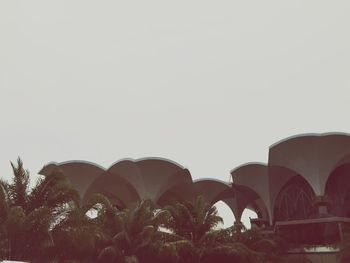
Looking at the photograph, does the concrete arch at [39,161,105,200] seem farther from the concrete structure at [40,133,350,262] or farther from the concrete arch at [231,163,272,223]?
the concrete arch at [231,163,272,223]

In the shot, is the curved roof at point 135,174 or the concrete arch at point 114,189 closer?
the curved roof at point 135,174

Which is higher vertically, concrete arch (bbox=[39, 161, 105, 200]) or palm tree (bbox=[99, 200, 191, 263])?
concrete arch (bbox=[39, 161, 105, 200])

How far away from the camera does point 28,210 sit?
1570 cm

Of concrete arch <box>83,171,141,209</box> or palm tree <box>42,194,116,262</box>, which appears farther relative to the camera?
concrete arch <box>83,171,141,209</box>

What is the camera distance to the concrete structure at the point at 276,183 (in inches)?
1216

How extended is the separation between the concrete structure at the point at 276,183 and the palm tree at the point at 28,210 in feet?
40.9

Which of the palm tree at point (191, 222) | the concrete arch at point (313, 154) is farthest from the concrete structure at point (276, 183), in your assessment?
the palm tree at point (191, 222)

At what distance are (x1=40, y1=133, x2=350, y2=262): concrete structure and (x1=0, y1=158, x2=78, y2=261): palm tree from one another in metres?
12.5

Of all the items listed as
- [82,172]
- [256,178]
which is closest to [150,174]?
[82,172]

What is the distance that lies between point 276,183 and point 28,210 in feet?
82.8

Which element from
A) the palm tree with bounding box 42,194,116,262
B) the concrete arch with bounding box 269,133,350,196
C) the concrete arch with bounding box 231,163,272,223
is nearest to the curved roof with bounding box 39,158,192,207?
the concrete arch with bounding box 231,163,272,223

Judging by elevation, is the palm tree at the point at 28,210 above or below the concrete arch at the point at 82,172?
below

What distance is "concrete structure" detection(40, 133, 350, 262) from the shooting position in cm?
3088

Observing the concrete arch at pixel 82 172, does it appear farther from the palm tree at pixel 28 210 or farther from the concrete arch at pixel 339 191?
the palm tree at pixel 28 210
